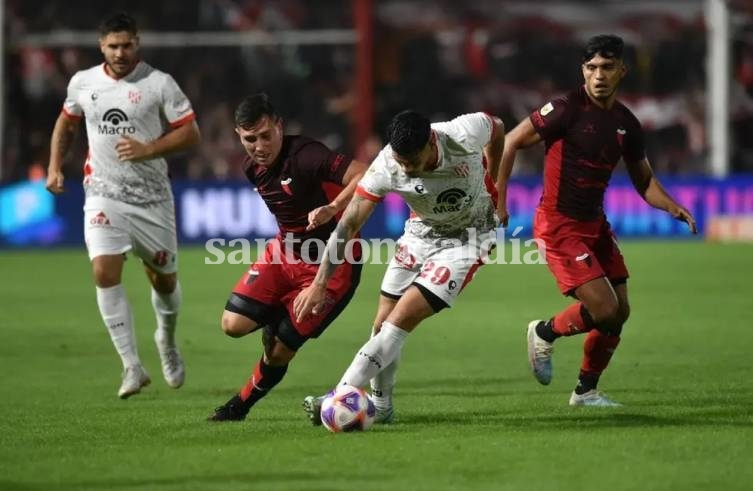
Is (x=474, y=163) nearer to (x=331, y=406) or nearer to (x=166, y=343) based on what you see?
(x=331, y=406)

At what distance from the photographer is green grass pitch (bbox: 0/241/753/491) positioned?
6.94 meters

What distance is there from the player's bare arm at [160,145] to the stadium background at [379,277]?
5.57 ft

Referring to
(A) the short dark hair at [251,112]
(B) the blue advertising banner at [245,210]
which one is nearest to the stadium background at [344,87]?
(B) the blue advertising banner at [245,210]

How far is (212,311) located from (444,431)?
24.3ft

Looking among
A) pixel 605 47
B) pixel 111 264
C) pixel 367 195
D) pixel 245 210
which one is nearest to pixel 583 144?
pixel 605 47

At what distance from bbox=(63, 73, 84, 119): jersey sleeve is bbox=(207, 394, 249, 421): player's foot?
2.80 meters

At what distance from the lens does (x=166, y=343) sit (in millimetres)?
10633

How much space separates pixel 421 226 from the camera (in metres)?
8.58

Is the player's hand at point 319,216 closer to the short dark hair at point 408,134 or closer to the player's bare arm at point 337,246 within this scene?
the player's bare arm at point 337,246

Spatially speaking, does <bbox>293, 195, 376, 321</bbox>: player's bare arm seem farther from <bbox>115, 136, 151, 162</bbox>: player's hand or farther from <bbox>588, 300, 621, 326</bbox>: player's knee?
<bbox>115, 136, 151, 162</bbox>: player's hand

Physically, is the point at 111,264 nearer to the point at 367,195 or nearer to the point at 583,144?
the point at 367,195

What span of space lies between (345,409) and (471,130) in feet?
5.86

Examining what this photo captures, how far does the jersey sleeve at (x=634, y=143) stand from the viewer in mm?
9266

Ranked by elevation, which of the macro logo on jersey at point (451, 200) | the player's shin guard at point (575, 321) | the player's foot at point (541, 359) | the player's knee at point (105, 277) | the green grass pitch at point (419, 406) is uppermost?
the macro logo on jersey at point (451, 200)
